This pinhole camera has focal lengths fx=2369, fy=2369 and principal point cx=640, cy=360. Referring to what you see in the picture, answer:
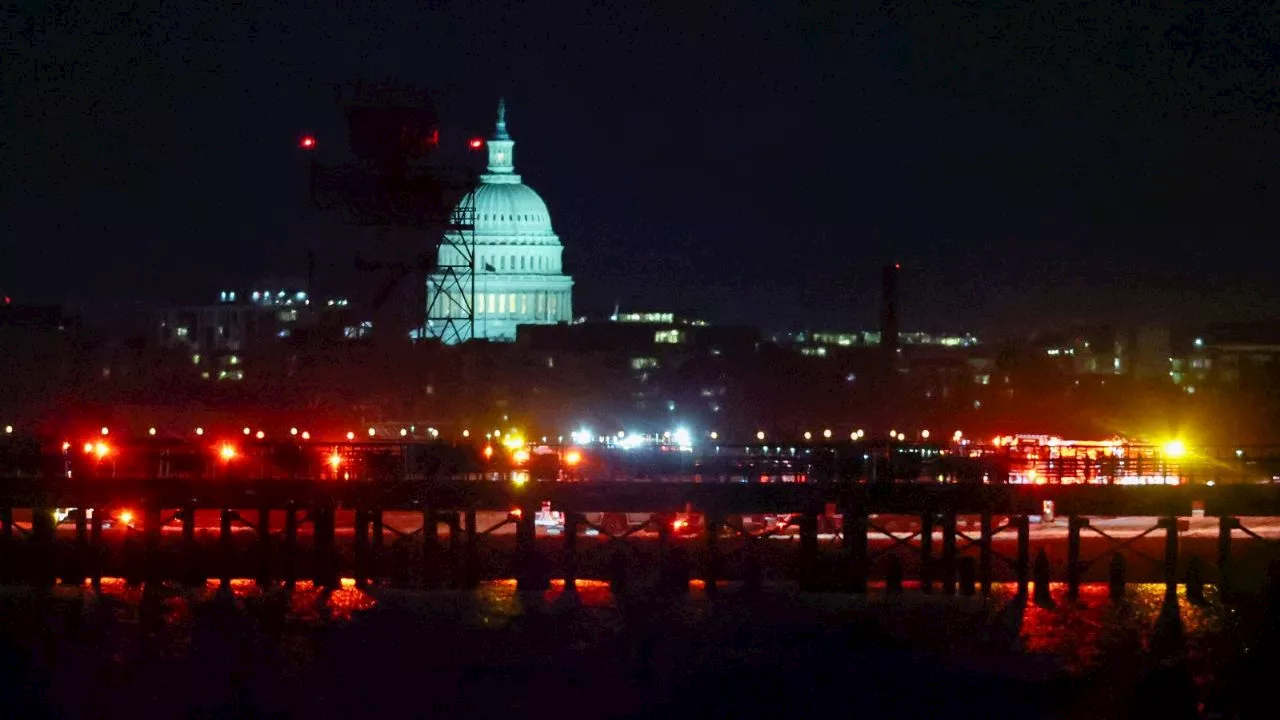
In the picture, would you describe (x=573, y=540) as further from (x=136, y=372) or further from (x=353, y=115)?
(x=136, y=372)

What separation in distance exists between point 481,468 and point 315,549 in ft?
23.2

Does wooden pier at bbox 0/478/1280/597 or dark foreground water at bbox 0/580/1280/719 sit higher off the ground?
A: wooden pier at bbox 0/478/1280/597

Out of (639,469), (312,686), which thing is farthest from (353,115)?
(312,686)

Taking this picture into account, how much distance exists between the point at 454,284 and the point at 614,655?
400 ft

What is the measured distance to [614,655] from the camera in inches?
1907

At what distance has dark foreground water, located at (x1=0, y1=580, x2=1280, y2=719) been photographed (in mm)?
42562

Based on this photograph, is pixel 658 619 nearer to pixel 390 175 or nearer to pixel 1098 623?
pixel 1098 623

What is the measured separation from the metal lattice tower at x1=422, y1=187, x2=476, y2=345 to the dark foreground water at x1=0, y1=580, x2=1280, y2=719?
44836 mm

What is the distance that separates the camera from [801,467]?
6519 cm

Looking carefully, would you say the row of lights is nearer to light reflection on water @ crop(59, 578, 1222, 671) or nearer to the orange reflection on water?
light reflection on water @ crop(59, 578, 1222, 671)

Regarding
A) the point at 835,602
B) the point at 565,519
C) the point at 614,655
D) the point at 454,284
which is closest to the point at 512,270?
the point at 454,284

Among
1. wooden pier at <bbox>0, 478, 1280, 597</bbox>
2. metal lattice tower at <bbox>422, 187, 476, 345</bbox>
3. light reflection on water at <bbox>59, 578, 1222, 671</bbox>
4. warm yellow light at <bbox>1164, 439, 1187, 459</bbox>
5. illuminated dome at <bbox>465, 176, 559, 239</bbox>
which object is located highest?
illuminated dome at <bbox>465, 176, 559, 239</bbox>

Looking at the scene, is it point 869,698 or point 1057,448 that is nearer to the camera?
→ point 869,698

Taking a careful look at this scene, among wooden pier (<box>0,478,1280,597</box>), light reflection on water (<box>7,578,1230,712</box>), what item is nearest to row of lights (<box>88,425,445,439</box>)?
wooden pier (<box>0,478,1280,597</box>)
